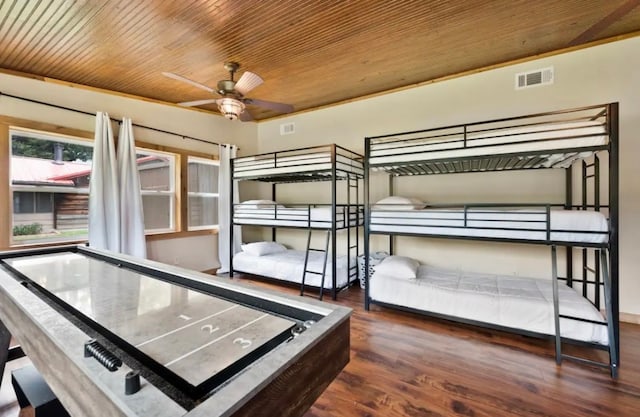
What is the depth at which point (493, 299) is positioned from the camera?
2295 mm

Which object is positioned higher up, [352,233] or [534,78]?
[534,78]

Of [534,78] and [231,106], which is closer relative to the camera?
[231,106]

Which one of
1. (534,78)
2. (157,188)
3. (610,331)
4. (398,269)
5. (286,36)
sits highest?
(286,36)

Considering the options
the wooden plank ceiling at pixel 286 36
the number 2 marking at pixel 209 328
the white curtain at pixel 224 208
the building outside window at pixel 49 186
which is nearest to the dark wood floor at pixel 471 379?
the number 2 marking at pixel 209 328

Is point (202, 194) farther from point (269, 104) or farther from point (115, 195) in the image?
point (269, 104)

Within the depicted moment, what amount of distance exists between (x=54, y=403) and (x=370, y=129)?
3856 millimetres

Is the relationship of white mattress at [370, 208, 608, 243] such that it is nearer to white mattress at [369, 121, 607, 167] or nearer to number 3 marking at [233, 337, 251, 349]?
white mattress at [369, 121, 607, 167]

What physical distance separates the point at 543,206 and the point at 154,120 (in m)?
4.66

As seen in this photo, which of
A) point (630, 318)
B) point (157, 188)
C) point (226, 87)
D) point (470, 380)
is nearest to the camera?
point (470, 380)

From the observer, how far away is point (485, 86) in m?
3.11

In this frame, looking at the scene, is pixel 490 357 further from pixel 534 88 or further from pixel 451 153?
pixel 534 88

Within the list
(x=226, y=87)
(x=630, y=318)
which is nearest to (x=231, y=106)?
(x=226, y=87)

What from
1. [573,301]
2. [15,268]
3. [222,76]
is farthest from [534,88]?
[15,268]

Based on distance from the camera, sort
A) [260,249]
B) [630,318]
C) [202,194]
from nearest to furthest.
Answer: [630,318] → [260,249] → [202,194]
